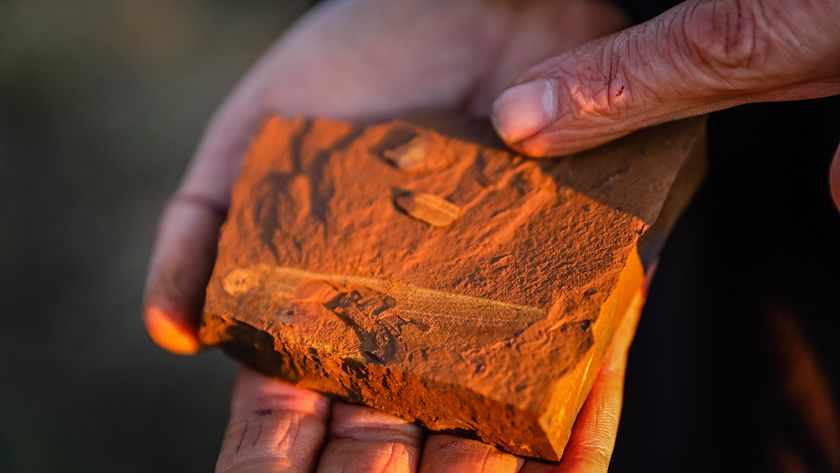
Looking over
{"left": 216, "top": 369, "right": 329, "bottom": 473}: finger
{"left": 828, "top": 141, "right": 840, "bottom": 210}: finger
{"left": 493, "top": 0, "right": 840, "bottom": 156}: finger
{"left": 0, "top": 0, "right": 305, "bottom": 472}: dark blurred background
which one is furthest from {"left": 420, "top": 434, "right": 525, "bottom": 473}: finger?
{"left": 0, "top": 0, "right": 305, "bottom": 472}: dark blurred background

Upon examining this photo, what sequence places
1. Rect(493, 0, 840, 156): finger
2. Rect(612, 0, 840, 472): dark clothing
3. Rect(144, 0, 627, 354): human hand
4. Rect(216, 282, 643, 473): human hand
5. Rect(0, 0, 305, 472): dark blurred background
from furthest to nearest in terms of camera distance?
Rect(0, 0, 305, 472): dark blurred background
Rect(144, 0, 627, 354): human hand
Rect(612, 0, 840, 472): dark clothing
Rect(216, 282, 643, 473): human hand
Rect(493, 0, 840, 156): finger

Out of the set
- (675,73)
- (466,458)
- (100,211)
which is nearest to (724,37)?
(675,73)

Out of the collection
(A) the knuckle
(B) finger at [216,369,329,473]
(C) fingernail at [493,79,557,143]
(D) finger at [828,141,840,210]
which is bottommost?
(B) finger at [216,369,329,473]

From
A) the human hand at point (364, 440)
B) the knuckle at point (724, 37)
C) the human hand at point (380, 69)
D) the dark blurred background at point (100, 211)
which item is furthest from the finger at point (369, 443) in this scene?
the dark blurred background at point (100, 211)

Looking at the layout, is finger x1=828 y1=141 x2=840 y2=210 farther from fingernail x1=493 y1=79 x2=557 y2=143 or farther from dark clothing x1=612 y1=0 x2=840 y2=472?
fingernail x1=493 y1=79 x2=557 y2=143

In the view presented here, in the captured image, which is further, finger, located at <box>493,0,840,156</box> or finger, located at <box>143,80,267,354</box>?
finger, located at <box>143,80,267,354</box>

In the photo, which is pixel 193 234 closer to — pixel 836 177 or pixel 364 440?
pixel 364 440

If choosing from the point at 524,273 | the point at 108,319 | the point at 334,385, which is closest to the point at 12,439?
the point at 108,319

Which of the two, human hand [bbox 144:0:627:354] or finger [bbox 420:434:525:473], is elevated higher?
human hand [bbox 144:0:627:354]
